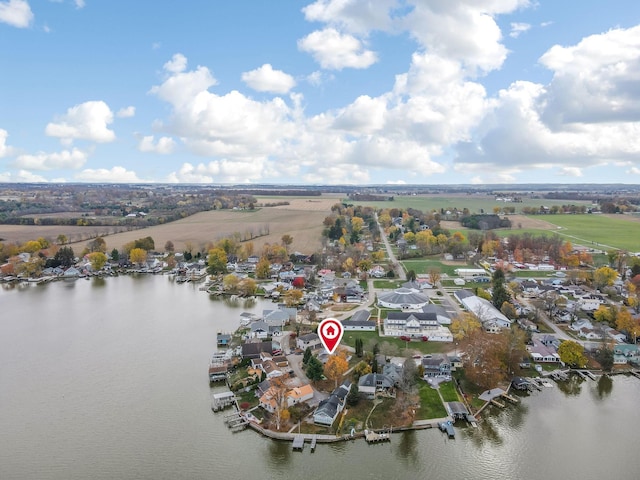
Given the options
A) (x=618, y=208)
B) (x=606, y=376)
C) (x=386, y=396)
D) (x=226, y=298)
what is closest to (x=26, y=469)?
(x=386, y=396)

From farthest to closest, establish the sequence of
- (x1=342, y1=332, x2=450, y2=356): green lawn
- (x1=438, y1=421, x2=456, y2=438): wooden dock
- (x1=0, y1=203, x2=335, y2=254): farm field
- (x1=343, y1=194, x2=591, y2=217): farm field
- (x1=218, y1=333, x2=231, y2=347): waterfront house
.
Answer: (x1=343, y1=194, x2=591, y2=217): farm field
(x1=0, y1=203, x2=335, y2=254): farm field
(x1=218, y1=333, x2=231, y2=347): waterfront house
(x1=342, y1=332, x2=450, y2=356): green lawn
(x1=438, y1=421, x2=456, y2=438): wooden dock

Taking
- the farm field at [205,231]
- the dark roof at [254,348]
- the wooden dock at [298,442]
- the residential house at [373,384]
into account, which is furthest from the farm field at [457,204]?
the wooden dock at [298,442]

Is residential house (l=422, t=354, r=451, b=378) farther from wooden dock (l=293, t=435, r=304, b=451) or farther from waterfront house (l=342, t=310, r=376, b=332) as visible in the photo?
wooden dock (l=293, t=435, r=304, b=451)

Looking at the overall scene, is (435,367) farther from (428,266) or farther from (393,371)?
(428,266)

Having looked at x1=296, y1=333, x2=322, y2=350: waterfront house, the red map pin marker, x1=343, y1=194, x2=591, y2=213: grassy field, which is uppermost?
x1=343, y1=194, x2=591, y2=213: grassy field

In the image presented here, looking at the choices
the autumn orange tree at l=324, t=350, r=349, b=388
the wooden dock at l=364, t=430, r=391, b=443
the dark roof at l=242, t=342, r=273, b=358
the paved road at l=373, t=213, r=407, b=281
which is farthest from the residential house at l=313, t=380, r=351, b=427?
the paved road at l=373, t=213, r=407, b=281
